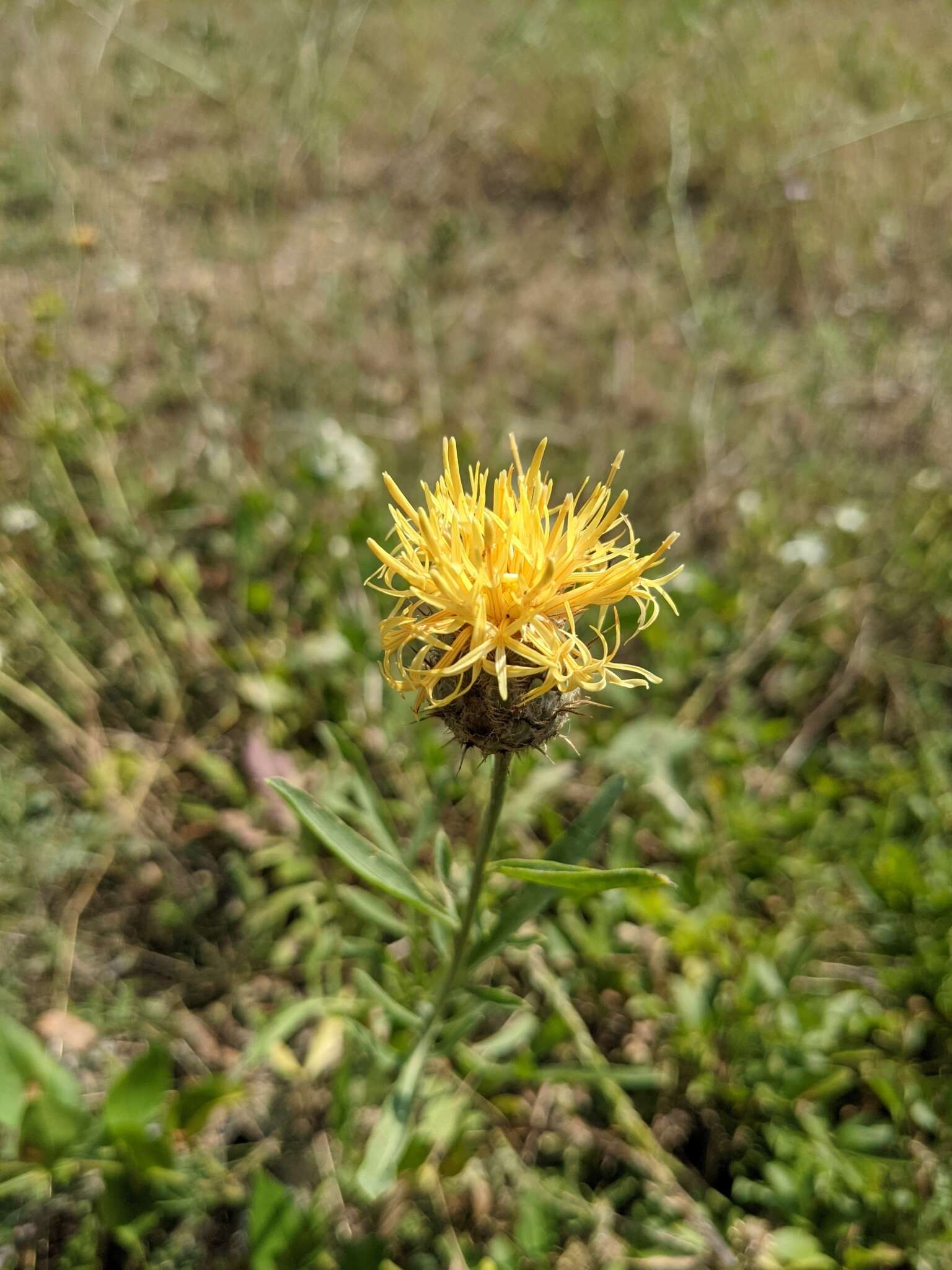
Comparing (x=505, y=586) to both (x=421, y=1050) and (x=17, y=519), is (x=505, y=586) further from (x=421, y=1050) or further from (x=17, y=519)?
(x=17, y=519)

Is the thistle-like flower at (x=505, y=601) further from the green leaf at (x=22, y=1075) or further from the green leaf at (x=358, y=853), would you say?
the green leaf at (x=22, y=1075)

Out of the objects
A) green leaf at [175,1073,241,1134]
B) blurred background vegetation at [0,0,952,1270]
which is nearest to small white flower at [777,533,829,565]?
blurred background vegetation at [0,0,952,1270]

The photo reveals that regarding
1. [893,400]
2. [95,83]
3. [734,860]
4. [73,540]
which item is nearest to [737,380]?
[893,400]

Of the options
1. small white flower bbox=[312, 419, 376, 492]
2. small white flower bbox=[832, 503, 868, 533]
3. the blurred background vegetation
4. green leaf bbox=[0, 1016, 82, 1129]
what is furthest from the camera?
small white flower bbox=[832, 503, 868, 533]

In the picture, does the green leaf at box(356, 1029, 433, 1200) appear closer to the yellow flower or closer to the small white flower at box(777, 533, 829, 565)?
the yellow flower

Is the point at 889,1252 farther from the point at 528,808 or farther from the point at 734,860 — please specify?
the point at 528,808

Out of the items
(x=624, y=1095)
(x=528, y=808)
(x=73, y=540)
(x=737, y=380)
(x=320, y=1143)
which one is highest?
(x=737, y=380)
